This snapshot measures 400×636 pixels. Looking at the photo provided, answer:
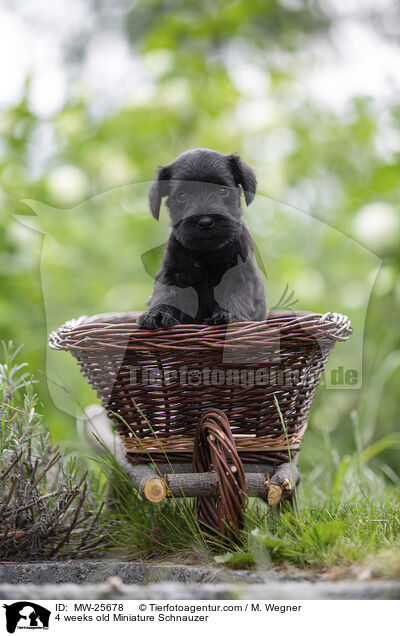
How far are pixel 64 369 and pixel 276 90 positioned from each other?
2296mm

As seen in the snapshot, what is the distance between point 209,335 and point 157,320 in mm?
225

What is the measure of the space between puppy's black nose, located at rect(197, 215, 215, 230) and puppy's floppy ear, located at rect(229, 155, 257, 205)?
22 centimetres

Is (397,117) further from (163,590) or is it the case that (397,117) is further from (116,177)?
(163,590)

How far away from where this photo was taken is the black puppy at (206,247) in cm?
187

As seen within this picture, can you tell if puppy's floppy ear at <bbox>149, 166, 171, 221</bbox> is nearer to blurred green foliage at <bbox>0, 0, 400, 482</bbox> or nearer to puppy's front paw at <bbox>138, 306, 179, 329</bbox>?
blurred green foliage at <bbox>0, 0, 400, 482</bbox>

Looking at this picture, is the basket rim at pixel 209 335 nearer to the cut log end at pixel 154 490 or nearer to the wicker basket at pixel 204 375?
the wicker basket at pixel 204 375

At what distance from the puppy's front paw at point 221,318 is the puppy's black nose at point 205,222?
0.26m

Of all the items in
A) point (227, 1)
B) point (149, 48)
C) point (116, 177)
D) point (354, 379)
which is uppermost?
point (227, 1)

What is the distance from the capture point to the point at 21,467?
6.19ft

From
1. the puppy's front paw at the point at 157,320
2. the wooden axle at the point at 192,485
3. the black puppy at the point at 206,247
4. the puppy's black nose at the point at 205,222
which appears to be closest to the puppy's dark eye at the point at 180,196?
the black puppy at the point at 206,247

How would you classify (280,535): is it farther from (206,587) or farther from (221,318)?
(221,318)

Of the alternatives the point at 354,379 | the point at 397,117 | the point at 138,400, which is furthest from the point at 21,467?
the point at 397,117
